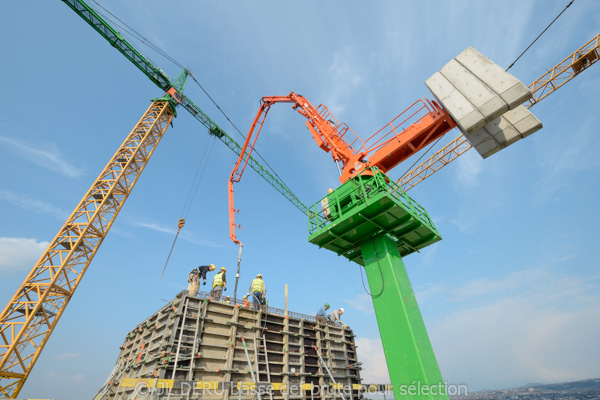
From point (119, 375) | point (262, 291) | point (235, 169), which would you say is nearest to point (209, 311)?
point (262, 291)

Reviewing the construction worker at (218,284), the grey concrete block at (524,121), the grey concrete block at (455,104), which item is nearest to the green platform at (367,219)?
the grey concrete block at (455,104)

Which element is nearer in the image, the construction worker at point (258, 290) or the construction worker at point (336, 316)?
the construction worker at point (258, 290)

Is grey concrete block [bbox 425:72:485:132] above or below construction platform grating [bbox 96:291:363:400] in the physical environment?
above

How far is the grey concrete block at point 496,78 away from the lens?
7.94 meters

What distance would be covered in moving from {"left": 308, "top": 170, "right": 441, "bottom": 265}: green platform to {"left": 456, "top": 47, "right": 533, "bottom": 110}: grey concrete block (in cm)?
421

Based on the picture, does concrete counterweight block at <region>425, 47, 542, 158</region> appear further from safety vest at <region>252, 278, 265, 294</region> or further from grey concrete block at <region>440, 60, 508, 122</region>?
safety vest at <region>252, 278, 265, 294</region>

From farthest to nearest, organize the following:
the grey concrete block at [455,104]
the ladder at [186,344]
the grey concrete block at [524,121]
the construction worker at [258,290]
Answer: the construction worker at [258,290]
the grey concrete block at [524,121]
the ladder at [186,344]
the grey concrete block at [455,104]

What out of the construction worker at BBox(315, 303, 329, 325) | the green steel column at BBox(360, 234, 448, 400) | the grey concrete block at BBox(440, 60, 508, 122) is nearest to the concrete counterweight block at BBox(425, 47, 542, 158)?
the grey concrete block at BBox(440, 60, 508, 122)

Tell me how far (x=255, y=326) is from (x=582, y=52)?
108ft

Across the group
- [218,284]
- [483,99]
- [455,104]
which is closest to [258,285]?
[218,284]

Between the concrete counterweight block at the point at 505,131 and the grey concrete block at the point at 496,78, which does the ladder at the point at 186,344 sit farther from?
the grey concrete block at the point at 496,78

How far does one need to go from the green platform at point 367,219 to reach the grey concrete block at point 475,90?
3590 mm

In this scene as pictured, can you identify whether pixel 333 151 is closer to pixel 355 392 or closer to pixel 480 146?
pixel 480 146

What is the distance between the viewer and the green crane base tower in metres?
7.22
